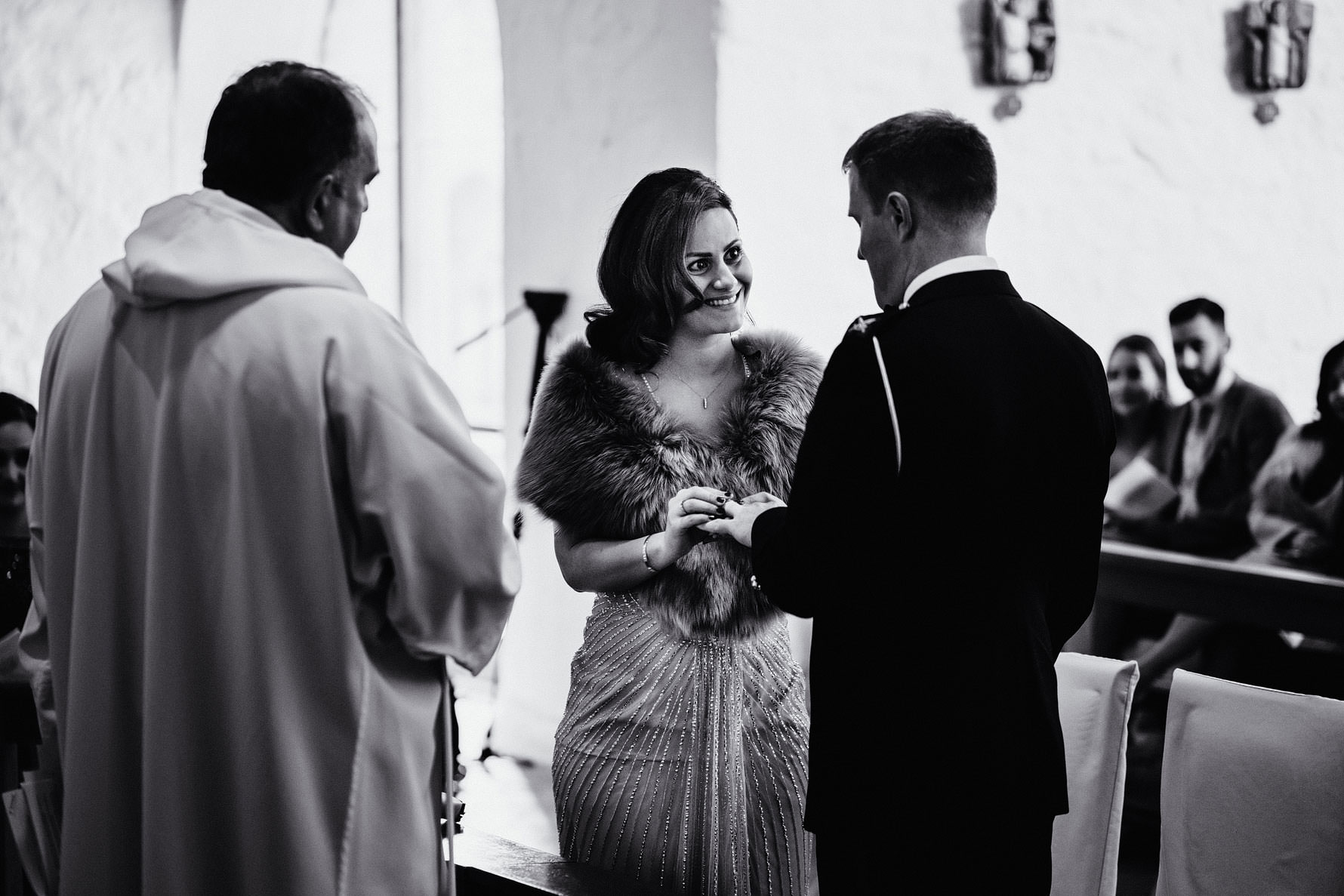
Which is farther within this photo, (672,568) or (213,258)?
(672,568)

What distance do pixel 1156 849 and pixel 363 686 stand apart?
3.04 metres

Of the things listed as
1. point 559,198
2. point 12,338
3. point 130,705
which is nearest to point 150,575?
point 130,705

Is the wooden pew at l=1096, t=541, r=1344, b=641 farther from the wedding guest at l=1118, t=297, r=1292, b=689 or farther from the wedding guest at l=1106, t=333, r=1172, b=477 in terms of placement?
the wedding guest at l=1106, t=333, r=1172, b=477

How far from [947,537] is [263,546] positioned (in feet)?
2.70

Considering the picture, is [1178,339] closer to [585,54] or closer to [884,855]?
[585,54]

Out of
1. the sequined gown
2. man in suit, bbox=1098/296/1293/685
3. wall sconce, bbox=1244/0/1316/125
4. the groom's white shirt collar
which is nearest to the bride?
the sequined gown

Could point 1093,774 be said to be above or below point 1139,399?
below

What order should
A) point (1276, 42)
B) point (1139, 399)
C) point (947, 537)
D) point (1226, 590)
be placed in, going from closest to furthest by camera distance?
point (947, 537) < point (1226, 590) < point (1139, 399) < point (1276, 42)

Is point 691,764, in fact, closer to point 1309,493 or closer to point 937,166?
point 937,166

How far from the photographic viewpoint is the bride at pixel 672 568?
216 centimetres

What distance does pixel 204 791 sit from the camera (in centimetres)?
144

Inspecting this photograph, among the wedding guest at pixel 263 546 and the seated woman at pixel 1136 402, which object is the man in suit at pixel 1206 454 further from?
the wedding guest at pixel 263 546

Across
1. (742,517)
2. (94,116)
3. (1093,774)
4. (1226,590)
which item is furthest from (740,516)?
(94,116)

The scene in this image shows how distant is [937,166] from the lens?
172 cm
